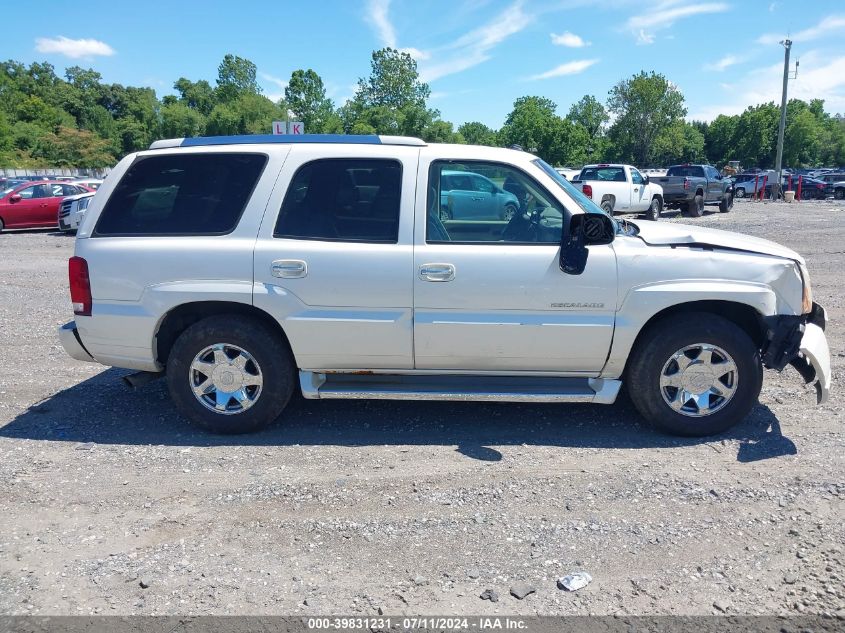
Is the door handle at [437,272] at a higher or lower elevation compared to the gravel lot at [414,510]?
higher

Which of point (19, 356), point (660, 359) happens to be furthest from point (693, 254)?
point (19, 356)

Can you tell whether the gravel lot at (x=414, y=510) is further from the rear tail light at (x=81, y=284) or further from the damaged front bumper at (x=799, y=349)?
the rear tail light at (x=81, y=284)

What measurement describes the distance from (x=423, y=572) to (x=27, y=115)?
90.8 m

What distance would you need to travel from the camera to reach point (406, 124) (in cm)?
7406

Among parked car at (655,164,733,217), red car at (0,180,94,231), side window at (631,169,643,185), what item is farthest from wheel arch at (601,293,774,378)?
parked car at (655,164,733,217)

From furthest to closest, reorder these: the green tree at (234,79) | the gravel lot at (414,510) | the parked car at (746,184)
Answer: the green tree at (234,79) → the parked car at (746,184) → the gravel lot at (414,510)

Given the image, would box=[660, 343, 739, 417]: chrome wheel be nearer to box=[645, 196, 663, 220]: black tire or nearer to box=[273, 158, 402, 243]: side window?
box=[273, 158, 402, 243]: side window

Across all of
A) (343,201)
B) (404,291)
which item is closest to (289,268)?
(343,201)

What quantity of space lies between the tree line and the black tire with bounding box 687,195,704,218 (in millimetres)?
43470

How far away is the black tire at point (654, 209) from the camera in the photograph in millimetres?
22811

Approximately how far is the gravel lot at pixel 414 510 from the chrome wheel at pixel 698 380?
0.28 metres

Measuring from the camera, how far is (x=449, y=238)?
4.64 meters

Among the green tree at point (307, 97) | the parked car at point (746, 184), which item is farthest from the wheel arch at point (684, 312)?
the green tree at point (307, 97)

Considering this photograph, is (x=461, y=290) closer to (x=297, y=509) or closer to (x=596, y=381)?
(x=596, y=381)
